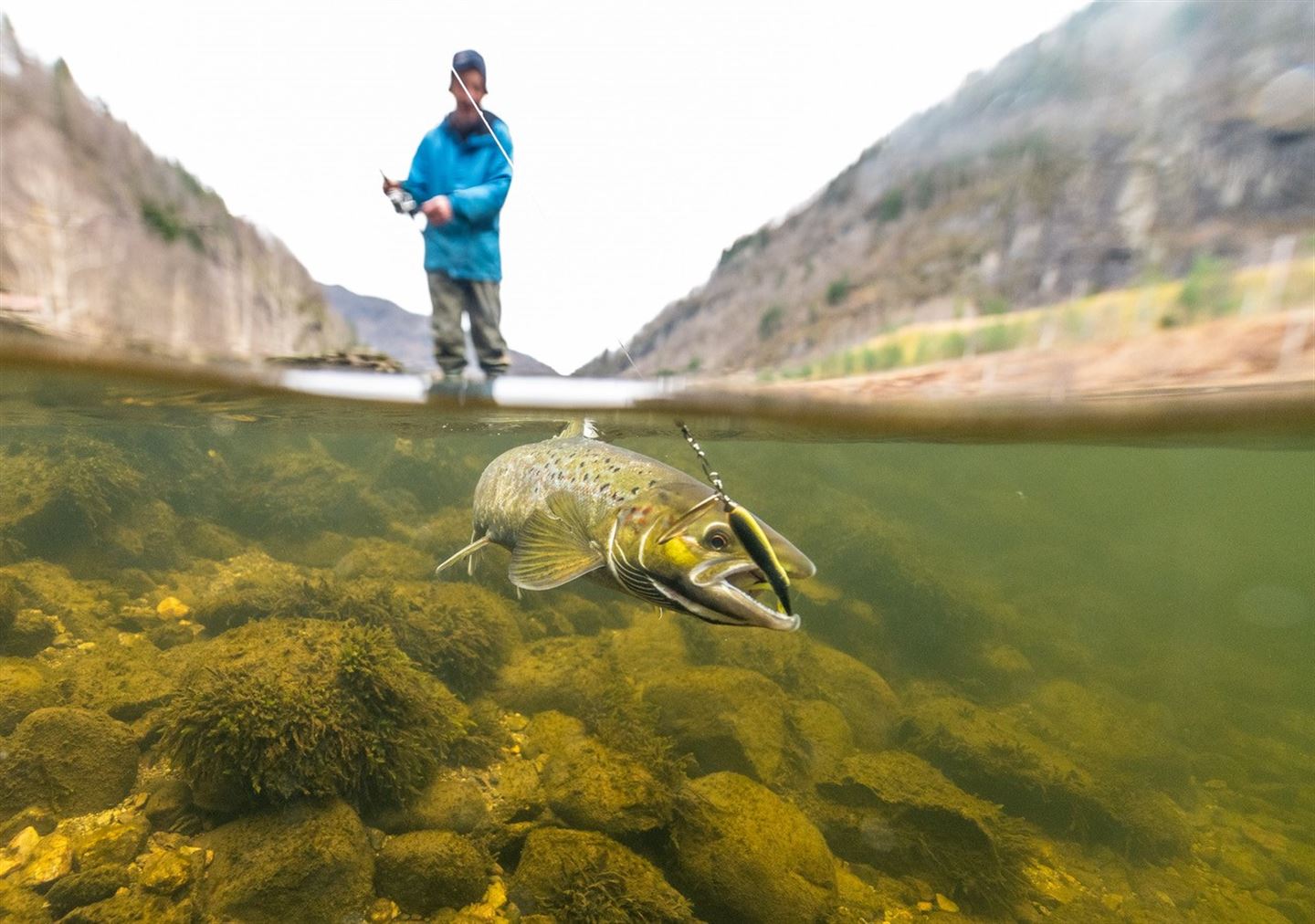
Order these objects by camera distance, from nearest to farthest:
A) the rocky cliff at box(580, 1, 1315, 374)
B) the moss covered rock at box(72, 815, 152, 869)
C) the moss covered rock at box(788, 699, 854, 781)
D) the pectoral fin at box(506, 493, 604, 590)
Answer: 1. the rocky cliff at box(580, 1, 1315, 374)
2. the pectoral fin at box(506, 493, 604, 590)
3. the moss covered rock at box(72, 815, 152, 869)
4. the moss covered rock at box(788, 699, 854, 781)

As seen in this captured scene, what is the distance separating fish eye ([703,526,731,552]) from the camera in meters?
3.23

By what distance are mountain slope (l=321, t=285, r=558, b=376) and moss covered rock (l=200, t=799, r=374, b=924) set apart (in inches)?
140

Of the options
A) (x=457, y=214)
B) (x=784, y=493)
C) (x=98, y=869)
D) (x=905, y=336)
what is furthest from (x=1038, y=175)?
(x=784, y=493)

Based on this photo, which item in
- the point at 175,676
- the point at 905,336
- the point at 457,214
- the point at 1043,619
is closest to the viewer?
the point at 457,214

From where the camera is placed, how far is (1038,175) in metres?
3.10

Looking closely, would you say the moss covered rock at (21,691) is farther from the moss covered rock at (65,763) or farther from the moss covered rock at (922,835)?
the moss covered rock at (922,835)

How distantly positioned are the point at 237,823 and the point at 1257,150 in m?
7.52

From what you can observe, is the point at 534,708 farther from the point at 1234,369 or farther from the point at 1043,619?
the point at 1043,619

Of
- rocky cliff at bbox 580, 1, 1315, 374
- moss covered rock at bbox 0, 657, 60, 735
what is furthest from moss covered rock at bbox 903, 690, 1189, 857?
moss covered rock at bbox 0, 657, 60, 735

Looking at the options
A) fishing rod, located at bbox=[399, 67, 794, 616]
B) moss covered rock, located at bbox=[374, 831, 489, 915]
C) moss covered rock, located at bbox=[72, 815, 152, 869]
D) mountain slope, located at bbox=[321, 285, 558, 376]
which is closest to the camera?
fishing rod, located at bbox=[399, 67, 794, 616]

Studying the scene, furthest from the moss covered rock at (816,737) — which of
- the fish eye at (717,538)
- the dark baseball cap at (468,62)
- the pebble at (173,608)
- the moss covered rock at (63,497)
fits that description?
the moss covered rock at (63,497)

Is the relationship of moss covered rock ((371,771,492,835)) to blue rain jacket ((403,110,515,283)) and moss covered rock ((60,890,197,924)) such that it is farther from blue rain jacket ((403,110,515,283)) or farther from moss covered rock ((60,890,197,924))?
blue rain jacket ((403,110,515,283))

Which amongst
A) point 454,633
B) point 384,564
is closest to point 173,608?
point 384,564

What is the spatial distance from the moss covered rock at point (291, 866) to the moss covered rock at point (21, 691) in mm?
2609
